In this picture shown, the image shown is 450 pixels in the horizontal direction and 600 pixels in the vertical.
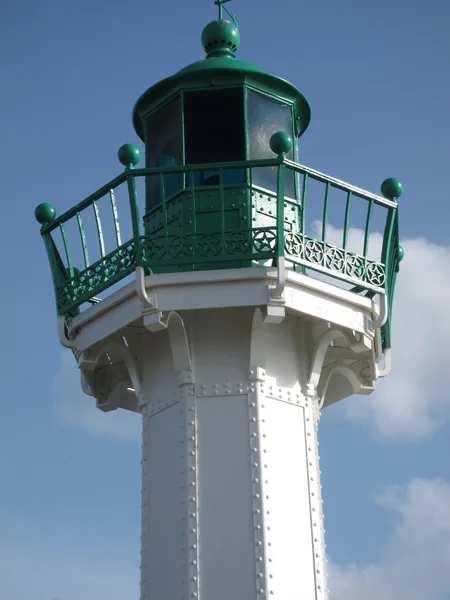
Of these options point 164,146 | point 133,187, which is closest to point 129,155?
point 133,187

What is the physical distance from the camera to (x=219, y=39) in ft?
64.6

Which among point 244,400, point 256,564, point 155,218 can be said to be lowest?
point 256,564

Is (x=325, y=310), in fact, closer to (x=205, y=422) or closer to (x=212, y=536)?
(x=205, y=422)

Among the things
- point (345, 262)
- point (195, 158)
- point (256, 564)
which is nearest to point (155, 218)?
point (195, 158)

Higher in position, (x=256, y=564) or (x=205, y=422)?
(x=205, y=422)

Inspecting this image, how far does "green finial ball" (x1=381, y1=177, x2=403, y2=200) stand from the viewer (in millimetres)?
18016

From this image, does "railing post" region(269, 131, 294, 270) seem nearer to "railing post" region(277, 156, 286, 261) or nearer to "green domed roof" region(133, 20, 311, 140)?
"railing post" region(277, 156, 286, 261)

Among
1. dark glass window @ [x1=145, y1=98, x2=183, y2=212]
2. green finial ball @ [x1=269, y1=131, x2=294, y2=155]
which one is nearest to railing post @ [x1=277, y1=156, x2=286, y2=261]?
green finial ball @ [x1=269, y1=131, x2=294, y2=155]

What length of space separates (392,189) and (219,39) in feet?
12.3

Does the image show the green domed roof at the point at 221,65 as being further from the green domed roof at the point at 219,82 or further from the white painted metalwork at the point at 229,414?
the white painted metalwork at the point at 229,414

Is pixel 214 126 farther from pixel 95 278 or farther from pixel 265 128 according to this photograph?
pixel 95 278

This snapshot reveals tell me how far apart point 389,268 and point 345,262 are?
113 cm

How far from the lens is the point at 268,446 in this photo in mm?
16766

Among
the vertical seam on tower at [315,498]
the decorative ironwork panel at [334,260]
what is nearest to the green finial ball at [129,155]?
the decorative ironwork panel at [334,260]
